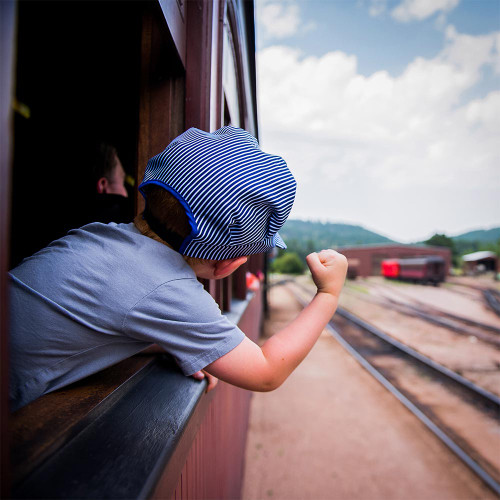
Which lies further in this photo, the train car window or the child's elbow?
the train car window

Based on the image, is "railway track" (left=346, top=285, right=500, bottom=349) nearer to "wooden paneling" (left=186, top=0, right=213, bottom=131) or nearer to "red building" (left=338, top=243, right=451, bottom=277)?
"wooden paneling" (left=186, top=0, right=213, bottom=131)

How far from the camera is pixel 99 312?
0.90 metres

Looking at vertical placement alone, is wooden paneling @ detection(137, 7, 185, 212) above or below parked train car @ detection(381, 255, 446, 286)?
above

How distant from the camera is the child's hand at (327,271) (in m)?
1.14

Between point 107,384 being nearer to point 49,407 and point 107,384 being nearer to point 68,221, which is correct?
point 49,407

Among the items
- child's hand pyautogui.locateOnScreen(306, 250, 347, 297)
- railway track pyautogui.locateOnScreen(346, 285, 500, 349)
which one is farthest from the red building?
child's hand pyautogui.locateOnScreen(306, 250, 347, 297)

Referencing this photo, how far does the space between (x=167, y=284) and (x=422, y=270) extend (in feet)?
121

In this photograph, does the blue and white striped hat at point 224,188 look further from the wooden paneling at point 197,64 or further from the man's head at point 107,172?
the man's head at point 107,172

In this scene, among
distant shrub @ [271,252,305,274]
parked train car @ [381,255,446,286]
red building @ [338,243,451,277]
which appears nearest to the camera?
parked train car @ [381,255,446,286]

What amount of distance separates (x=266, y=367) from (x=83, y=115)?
3047mm

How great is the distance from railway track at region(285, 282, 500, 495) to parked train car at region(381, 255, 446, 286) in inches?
950

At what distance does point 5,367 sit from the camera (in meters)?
0.35

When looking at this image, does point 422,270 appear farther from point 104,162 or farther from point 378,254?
point 104,162

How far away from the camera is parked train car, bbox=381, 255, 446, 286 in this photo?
33594 millimetres
